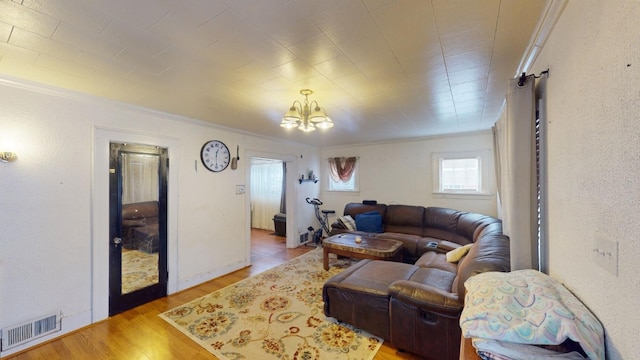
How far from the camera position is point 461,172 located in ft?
15.1

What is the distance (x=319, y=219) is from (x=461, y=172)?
323 cm

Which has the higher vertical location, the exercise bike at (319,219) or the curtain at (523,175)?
the curtain at (523,175)

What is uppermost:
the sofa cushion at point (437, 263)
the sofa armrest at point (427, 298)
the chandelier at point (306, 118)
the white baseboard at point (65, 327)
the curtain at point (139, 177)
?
the chandelier at point (306, 118)

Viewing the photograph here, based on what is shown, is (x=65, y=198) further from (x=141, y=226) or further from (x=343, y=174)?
(x=343, y=174)

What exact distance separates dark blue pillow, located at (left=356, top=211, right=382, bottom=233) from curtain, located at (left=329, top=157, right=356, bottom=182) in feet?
3.96

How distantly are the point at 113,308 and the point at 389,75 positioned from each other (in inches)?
147

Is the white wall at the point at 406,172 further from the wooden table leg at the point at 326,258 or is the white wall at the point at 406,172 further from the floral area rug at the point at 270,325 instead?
the floral area rug at the point at 270,325

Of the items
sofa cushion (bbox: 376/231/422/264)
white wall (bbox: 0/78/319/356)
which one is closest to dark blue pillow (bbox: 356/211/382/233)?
sofa cushion (bbox: 376/231/422/264)

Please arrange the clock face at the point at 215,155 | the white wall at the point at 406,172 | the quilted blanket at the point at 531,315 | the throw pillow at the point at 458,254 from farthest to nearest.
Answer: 1. the white wall at the point at 406,172
2. the clock face at the point at 215,155
3. the throw pillow at the point at 458,254
4. the quilted blanket at the point at 531,315

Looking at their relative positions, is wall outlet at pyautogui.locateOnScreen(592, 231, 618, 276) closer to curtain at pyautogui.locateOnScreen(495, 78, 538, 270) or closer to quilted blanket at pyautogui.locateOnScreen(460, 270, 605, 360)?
quilted blanket at pyautogui.locateOnScreen(460, 270, 605, 360)

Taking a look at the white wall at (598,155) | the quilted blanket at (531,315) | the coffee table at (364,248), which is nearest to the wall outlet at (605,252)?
the white wall at (598,155)

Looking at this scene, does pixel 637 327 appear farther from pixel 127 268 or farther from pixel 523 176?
pixel 127 268

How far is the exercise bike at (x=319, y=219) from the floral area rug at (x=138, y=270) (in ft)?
10.8

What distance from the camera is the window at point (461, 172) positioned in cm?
437
